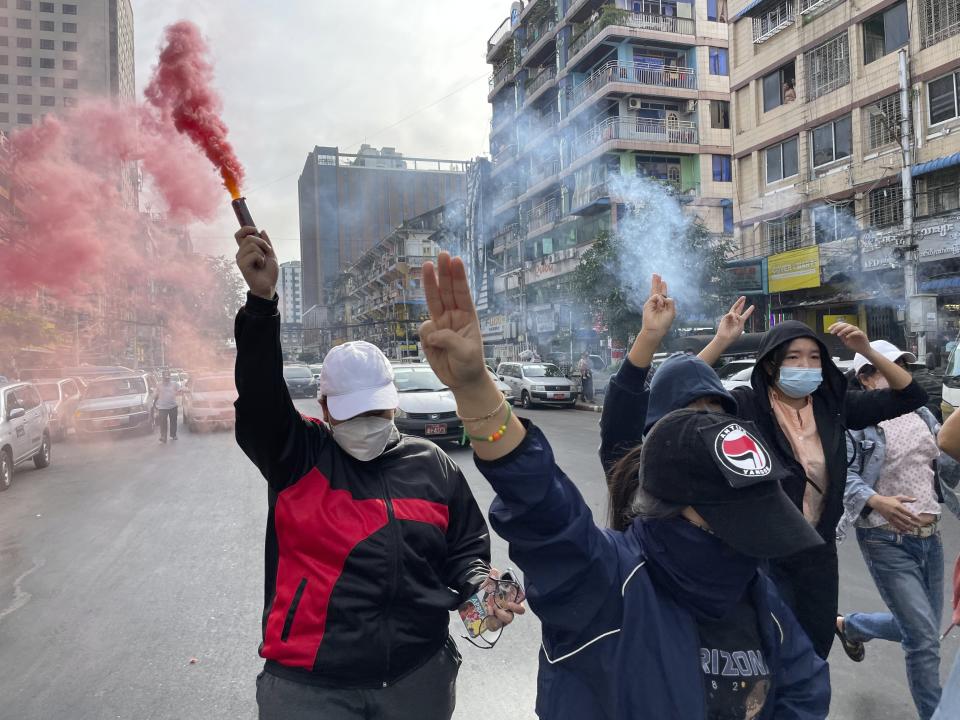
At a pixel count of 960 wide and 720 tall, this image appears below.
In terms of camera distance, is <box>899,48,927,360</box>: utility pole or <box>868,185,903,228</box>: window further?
<box>868,185,903,228</box>: window

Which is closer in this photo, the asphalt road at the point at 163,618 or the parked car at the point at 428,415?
the asphalt road at the point at 163,618

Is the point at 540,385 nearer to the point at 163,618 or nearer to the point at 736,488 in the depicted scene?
the point at 163,618

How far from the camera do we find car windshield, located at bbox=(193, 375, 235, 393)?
1836 centimetres

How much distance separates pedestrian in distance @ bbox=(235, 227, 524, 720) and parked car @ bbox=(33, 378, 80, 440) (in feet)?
58.3

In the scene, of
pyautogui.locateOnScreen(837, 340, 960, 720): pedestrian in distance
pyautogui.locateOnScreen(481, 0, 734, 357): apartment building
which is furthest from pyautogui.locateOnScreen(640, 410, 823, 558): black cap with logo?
pyautogui.locateOnScreen(481, 0, 734, 357): apartment building

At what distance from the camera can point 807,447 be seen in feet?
9.04

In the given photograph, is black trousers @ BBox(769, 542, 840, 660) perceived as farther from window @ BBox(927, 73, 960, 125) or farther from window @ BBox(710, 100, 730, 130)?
window @ BBox(710, 100, 730, 130)

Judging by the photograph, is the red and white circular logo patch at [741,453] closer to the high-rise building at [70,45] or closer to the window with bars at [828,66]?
the high-rise building at [70,45]

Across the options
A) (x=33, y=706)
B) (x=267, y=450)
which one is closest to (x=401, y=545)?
(x=267, y=450)

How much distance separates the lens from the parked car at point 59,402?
1706 centimetres

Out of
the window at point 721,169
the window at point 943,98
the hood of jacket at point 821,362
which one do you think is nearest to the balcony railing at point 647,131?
the window at point 721,169

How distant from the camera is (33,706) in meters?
3.46

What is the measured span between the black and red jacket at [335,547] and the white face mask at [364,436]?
34 mm

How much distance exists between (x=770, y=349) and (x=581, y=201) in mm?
33188
